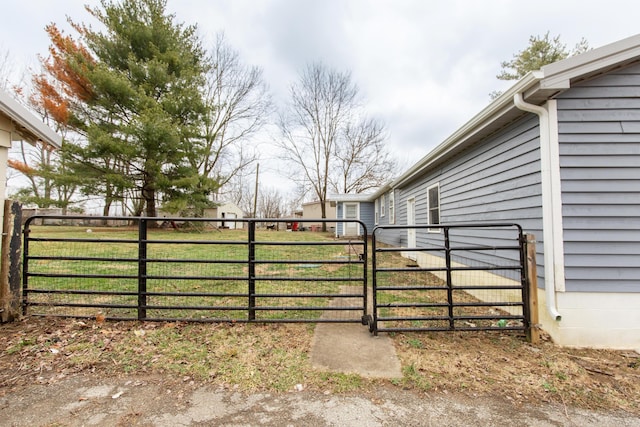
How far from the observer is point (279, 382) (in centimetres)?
222

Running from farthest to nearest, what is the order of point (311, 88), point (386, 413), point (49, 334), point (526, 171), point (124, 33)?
1. point (311, 88)
2. point (124, 33)
3. point (526, 171)
4. point (49, 334)
5. point (386, 413)

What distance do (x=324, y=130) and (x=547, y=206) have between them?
20.5 metres

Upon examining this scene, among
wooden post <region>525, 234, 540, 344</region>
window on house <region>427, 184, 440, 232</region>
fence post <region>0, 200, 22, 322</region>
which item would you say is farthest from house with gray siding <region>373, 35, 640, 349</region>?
fence post <region>0, 200, 22, 322</region>

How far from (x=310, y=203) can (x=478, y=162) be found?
2829 centimetres

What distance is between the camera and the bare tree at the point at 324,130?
846 inches

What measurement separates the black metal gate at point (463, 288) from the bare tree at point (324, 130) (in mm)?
17224

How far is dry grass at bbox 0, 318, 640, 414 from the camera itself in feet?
7.14

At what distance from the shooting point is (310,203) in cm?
3266

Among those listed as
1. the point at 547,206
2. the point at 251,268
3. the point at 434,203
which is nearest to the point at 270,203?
the point at 434,203

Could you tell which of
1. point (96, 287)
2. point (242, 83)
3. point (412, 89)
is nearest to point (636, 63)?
point (96, 287)

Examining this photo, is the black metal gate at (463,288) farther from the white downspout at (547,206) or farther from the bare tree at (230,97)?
the bare tree at (230,97)

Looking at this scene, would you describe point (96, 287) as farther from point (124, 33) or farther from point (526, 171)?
point (124, 33)

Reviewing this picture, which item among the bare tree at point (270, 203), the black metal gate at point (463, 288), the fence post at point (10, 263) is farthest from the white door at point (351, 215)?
the bare tree at point (270, 203)

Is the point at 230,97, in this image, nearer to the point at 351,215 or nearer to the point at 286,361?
the point at 351,215
